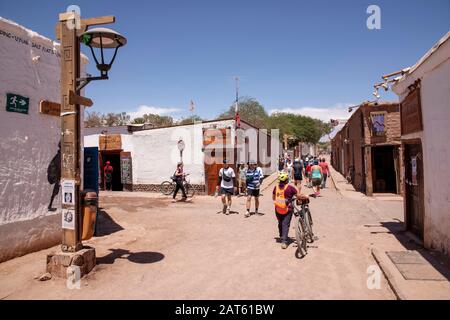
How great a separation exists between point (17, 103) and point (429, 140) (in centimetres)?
798

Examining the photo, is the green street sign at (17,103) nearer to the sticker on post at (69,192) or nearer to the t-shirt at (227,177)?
the sticker on post at (69,192)

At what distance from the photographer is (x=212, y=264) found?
5812 mm

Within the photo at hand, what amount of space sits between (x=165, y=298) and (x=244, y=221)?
548 centimetres

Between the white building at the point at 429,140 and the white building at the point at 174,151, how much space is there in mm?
9199

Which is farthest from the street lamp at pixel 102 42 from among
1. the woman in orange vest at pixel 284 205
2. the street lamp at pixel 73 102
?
the woman in orange vest at pixel 284 205

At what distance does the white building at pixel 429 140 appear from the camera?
5.68 metres

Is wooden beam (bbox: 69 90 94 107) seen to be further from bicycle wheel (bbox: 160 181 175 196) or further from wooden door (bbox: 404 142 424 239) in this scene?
bicycle wheel (bbox: 160 181 175 196)

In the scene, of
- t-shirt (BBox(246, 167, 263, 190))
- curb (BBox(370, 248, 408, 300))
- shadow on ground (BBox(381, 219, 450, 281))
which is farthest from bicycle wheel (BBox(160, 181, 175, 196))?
curb (BBox(370, 248, 408, 300))

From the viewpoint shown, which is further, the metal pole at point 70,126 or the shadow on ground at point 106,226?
the shadow on ground at point 106,226

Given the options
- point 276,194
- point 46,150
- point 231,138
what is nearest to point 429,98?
point 276,194

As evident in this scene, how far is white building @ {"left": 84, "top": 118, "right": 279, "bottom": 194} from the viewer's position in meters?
16.0

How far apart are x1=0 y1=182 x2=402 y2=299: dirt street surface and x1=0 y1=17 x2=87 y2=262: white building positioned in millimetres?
522

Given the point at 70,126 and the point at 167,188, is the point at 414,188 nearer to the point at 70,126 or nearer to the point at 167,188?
the point at 70,126
